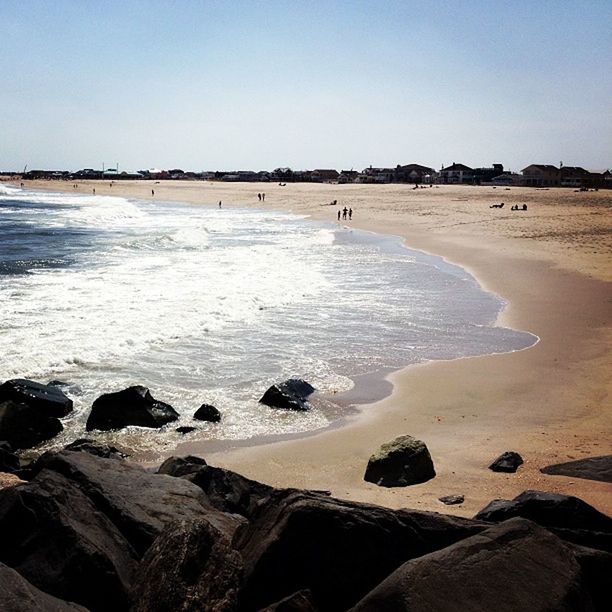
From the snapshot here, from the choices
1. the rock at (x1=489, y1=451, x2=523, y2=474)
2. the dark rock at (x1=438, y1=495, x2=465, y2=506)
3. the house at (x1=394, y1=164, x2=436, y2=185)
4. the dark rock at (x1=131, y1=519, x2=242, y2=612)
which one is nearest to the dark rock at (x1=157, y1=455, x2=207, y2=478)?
the dark rock at (x1=438, y1=495, x2=465, y2=506)

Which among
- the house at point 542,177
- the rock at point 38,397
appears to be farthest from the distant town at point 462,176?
the rock at point 38,397

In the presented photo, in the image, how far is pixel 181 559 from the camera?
14.5ft

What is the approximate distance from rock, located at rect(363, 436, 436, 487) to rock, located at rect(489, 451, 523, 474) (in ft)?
2.79

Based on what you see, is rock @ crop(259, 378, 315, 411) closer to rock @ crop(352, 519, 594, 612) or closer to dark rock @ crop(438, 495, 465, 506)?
dark rock @ crop(438, 495, 465, 506)

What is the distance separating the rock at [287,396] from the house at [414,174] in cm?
13939

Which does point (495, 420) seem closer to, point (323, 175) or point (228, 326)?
point (228, 326)

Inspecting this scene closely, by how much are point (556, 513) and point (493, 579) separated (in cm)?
194

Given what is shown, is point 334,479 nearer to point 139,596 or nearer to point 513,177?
point 139,596

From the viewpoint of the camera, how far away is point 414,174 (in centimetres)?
15325

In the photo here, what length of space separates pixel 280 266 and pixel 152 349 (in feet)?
46.7

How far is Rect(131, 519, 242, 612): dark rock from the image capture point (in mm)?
4266

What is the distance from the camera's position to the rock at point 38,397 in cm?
1041

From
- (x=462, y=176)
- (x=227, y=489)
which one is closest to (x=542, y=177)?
(x=462, y=176)

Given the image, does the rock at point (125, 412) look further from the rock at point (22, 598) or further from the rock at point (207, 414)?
the rock at point (22, 598)
